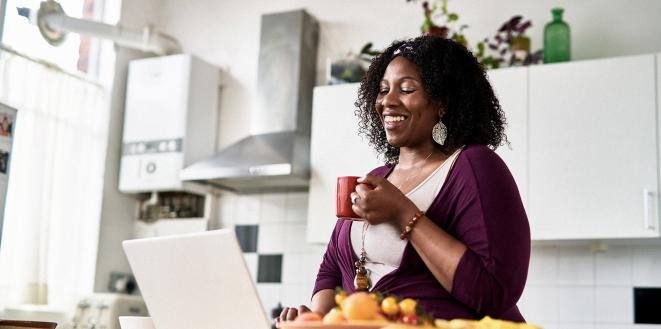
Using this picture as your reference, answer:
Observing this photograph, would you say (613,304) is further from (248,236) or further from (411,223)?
(411,223)

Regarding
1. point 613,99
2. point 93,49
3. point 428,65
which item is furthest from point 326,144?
point 428,65

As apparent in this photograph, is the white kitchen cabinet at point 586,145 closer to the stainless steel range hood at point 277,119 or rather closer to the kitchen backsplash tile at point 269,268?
the stainless steel range hood at point 277,119

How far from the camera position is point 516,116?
3.50m

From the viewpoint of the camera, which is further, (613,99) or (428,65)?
(613,99)

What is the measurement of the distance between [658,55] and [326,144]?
1446mm

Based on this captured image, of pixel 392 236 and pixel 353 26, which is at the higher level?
pixel 353 26

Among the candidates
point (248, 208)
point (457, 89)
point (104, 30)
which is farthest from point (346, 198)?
point (104, 30)

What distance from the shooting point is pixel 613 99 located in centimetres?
Answer: 334

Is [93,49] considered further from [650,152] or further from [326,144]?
[650,152]

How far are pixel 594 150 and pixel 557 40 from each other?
55 cm

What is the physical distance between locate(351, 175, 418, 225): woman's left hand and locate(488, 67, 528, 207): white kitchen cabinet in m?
2.09

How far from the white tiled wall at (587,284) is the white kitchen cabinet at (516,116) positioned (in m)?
0.40

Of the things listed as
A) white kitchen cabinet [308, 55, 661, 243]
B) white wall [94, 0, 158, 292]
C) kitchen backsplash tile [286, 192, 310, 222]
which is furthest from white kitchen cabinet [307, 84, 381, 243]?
white wall [94, 0, 158, 292]

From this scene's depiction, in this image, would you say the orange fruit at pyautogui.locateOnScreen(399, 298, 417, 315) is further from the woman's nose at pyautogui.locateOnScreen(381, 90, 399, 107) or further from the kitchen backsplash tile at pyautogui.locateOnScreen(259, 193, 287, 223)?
the kitchen backsplash tile at pyautogui.locateOnScreen(259, 193, 287, 223)
